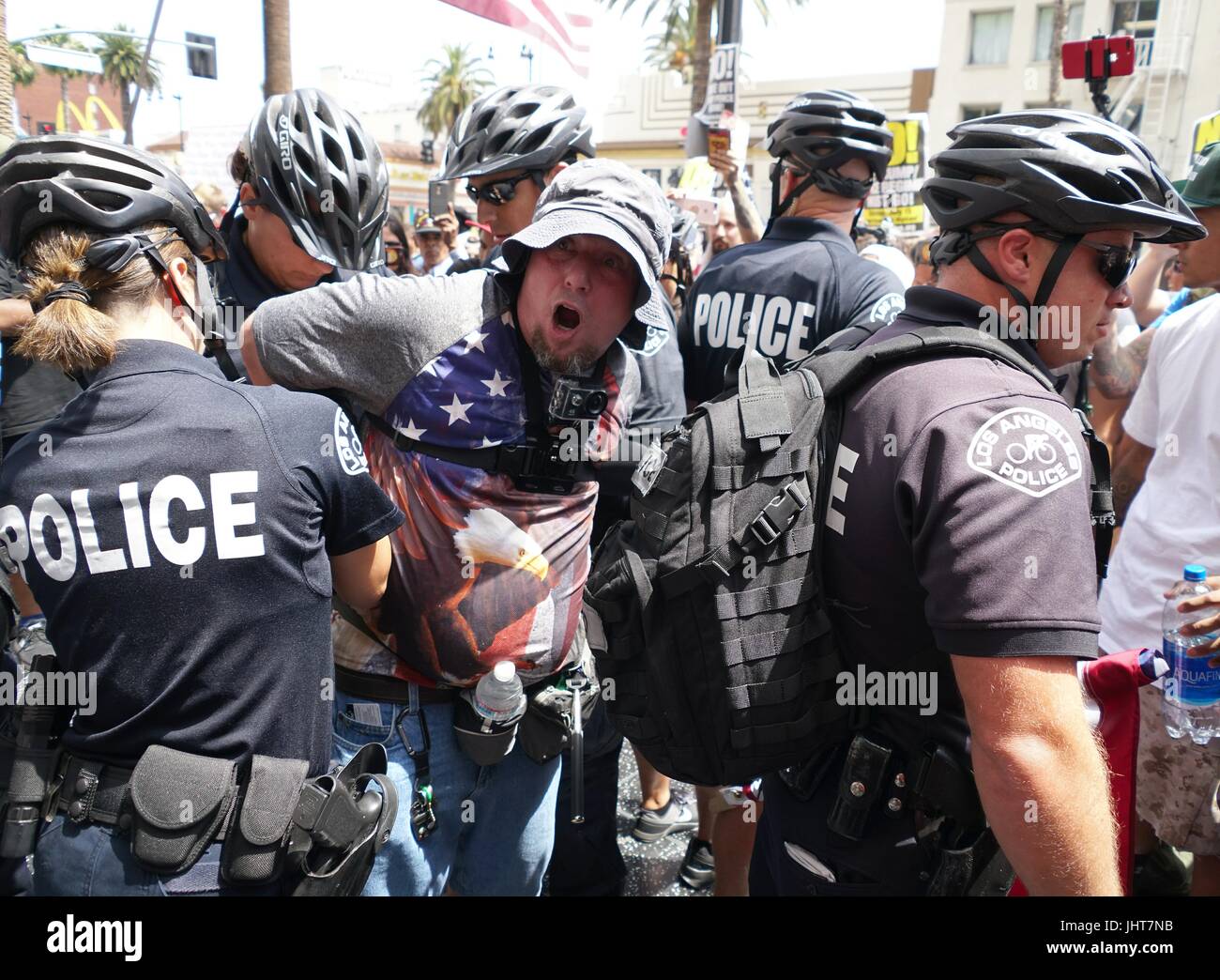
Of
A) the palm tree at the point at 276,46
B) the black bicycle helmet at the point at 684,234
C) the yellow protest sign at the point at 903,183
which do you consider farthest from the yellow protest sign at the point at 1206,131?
the palm tree at the point at 276,46

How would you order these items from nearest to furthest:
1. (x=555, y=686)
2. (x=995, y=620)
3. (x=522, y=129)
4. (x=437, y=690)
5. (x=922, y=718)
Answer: (x=995, y=620)
(x=922, y=718)
(x=437, y=690)
(x=555, y=686)
(x=522, y=129)

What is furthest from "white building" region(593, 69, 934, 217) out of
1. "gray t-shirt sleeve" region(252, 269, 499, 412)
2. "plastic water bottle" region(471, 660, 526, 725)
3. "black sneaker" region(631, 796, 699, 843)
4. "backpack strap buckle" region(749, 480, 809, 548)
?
"backpack strap buckle" region(749, 480, 809, 548)

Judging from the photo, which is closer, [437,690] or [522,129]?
[437,690]

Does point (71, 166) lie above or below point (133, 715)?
above

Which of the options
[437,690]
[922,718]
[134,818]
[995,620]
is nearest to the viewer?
[995,620]

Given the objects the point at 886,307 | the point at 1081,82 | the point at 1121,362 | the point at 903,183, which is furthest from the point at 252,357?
the point at 1081,82

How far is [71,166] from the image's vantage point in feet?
6.14

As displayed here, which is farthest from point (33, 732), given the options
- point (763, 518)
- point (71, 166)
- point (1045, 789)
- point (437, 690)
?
point (1045, 789)

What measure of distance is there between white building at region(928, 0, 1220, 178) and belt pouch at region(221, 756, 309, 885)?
2395 cm

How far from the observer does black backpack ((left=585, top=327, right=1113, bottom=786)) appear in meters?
1.73

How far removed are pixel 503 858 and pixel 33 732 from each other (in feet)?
4.12

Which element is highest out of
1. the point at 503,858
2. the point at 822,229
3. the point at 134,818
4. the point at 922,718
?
the point at 822,229
